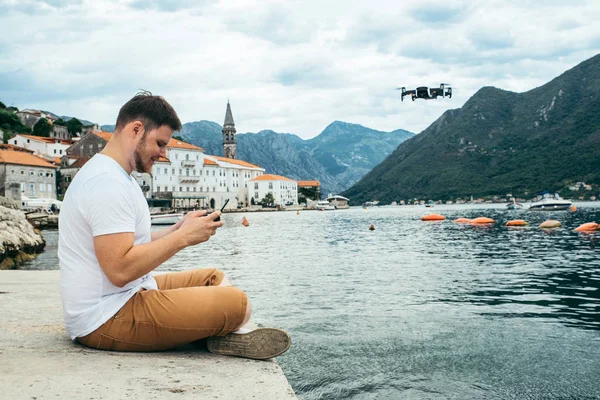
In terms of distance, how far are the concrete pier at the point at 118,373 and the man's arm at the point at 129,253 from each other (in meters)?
0.61

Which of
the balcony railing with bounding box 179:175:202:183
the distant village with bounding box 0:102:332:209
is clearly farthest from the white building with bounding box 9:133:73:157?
the balcony railing with bounding box 179:175:202:183

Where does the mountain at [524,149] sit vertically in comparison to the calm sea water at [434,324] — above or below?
above

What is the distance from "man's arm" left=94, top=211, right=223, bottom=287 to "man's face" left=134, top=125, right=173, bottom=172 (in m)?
0.57

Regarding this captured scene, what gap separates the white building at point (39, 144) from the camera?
284ft

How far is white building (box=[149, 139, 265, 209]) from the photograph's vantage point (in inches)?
4013

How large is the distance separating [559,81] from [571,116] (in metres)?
30.4

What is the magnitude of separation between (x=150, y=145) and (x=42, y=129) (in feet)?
367

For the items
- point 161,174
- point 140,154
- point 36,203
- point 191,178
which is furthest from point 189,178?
point 140,154

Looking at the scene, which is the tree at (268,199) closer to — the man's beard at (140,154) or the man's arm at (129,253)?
the man's beard at (140,154)

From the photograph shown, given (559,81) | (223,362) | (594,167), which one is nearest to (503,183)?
(594,167)

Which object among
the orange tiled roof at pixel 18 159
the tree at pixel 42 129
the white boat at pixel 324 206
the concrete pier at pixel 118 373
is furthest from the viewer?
the white boat at pixel 324 206

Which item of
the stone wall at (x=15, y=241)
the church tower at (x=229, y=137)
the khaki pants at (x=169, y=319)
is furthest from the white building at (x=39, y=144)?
the khaki pants at (x=169, y=319)

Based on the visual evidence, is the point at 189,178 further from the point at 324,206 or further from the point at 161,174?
the point at 324,206

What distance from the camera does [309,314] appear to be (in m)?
9.96
